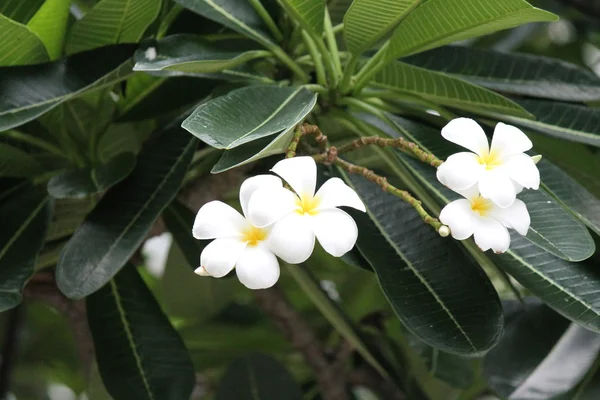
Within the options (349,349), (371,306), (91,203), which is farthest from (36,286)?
(371,306)

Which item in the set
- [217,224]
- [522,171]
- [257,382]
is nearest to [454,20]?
[522,171]

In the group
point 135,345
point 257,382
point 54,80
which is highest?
point 54,80

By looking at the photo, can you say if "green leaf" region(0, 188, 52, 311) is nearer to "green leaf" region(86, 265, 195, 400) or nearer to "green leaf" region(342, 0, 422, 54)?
"green leaf" region(86, 265, 195, 400)

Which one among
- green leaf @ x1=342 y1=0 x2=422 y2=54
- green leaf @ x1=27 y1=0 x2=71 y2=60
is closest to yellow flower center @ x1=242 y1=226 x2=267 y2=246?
green leaf @ x1=342 y1=0 x2=422 y2=54

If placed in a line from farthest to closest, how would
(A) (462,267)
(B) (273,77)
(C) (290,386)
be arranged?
(C) (290,386) < (B) (273,77) < (A) (462,267)

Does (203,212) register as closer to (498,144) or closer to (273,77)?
(498,144)

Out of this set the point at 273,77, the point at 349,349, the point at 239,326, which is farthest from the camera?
the point at 239,326

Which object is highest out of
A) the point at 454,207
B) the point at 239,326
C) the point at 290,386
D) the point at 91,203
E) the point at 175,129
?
the point at 454,207

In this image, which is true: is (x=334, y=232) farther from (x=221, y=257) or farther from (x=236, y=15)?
(x=236, y=15)
